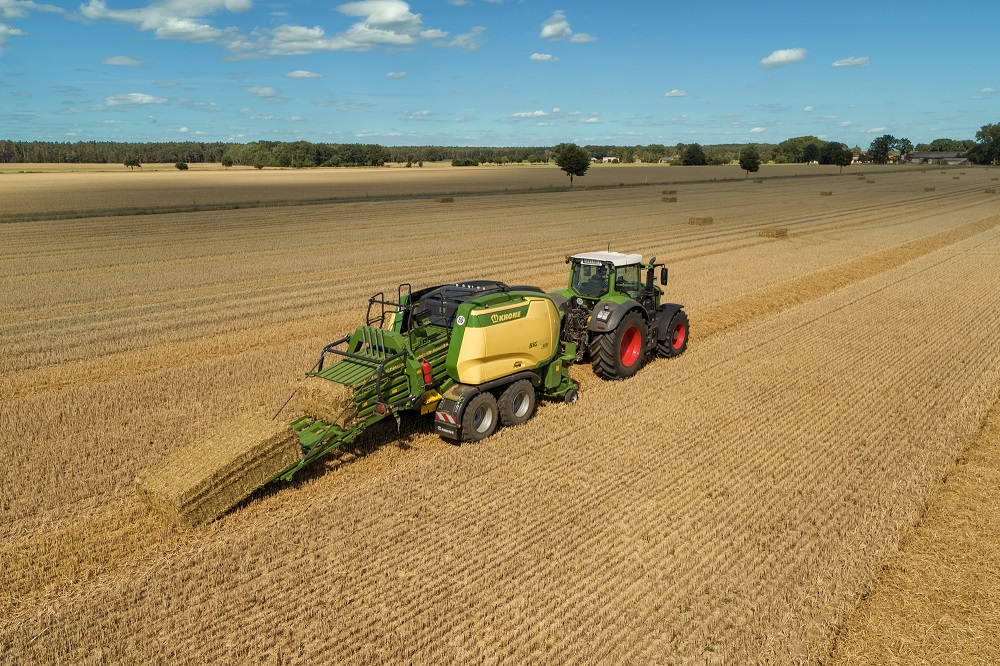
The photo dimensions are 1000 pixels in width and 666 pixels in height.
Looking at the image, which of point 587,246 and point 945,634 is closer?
point 945,634

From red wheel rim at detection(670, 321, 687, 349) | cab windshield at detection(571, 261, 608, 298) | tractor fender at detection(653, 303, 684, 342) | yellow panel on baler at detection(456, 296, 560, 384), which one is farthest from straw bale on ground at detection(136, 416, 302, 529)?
red wheel rim at detection(670, 321, 687, 349)

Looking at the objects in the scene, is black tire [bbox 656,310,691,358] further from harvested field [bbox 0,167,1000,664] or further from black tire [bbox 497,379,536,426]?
black tire [bbox 497,379,536,426]

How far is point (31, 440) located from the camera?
357 inches

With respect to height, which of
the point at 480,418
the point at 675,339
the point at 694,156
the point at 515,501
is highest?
the point at 694,156

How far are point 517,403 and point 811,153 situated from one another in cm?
18691

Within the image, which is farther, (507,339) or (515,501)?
(507,339)

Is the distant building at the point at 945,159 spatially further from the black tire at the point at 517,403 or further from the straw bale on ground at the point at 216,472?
the straw bale on ground at the point at 216,472

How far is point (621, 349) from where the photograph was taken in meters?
11.5

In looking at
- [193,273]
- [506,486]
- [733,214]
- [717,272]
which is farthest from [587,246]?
[506,486]

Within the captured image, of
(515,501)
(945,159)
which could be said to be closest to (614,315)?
(515,501)

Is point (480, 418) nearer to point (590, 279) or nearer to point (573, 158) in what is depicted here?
point (590, 279)

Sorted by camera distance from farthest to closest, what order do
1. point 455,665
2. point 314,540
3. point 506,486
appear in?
point 506,486 < point 314,540 < point 455,665

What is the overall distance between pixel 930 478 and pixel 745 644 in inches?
176

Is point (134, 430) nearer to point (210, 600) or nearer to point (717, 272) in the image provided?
point (210, 600)
